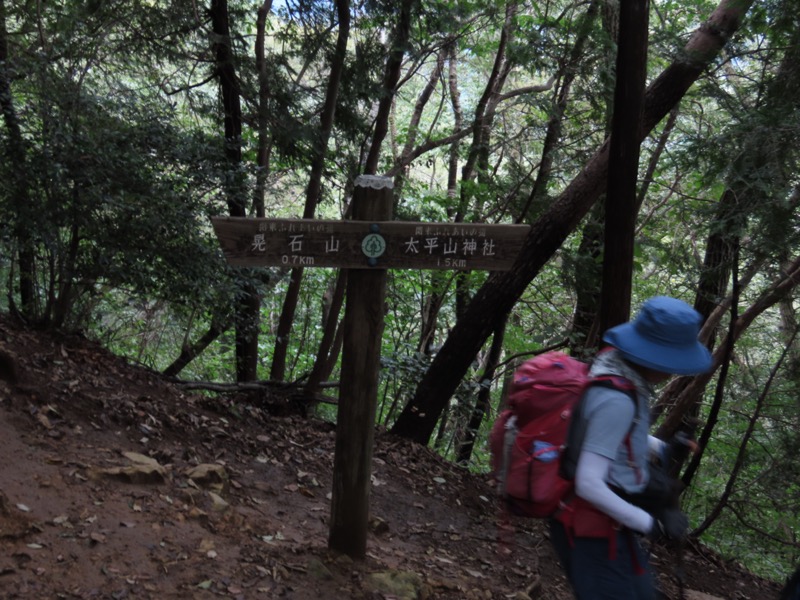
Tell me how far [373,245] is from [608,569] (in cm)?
233

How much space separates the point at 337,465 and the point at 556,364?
2167 mm

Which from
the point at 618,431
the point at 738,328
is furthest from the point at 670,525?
the point at 738,328

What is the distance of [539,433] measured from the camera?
2803 millimetres

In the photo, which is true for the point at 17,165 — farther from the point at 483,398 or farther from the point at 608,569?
the point at 483,398

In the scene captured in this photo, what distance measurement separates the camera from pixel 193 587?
4027mm

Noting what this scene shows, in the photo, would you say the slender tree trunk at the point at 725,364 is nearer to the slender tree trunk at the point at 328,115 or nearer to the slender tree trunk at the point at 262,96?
the slender tree trunk at the point at 328,115

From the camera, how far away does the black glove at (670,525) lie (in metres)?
2.62

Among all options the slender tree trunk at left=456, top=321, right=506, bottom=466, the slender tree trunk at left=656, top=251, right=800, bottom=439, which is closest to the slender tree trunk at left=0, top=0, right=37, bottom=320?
the slender tree trunk at left=456, top=321, right=506, bottom=466

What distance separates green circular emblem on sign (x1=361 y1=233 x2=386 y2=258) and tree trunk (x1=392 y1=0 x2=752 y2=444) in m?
3.89

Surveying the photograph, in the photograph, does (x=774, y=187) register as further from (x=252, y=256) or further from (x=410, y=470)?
(x=252, y=256)

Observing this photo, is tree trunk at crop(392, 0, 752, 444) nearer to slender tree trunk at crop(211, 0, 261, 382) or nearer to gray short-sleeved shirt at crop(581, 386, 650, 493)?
slender tree trunk at crop(211, 0, 261, 382)

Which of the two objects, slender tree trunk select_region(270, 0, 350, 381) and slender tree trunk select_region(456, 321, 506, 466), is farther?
slender tree trunk select_region(456, 321, 506, 466)

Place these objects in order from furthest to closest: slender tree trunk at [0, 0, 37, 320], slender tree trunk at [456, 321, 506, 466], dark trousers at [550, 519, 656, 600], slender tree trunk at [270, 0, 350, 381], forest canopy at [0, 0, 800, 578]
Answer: slender tree trunk at [456, 321, 506, 466] < slender tree trunk at [270, 0, 350, 381] < forest canopy at [0, 0, 800, 578] < slender tree trunk at [0, 0, 37, 320] < dark trousers at [550, 519, 656, 600]

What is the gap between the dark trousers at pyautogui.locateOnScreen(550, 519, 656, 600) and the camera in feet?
8.79
